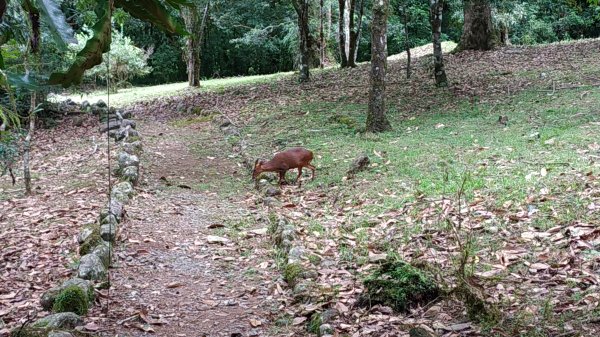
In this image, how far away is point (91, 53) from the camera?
175 centimetres

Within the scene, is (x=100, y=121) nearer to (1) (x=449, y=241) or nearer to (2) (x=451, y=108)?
(2) (x=451, y=108)

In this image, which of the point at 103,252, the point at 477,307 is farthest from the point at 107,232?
the point at 477,307

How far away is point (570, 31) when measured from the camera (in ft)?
78.4

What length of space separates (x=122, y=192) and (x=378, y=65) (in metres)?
4.31

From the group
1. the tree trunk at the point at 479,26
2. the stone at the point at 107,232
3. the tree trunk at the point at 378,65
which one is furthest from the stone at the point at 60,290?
the tree trunk at the point at 479,26

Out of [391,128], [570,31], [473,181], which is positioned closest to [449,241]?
[473,181]

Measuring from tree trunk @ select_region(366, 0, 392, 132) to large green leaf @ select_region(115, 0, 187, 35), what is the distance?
282 inches

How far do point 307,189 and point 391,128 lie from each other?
8.88 ft

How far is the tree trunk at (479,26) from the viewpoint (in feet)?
53.0

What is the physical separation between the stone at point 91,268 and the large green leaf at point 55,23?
3149 mm

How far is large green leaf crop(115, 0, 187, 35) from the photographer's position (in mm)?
1996

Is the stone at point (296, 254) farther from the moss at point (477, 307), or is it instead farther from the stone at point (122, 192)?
the stone at point (122, 192)

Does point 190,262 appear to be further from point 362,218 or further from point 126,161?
point 126,161

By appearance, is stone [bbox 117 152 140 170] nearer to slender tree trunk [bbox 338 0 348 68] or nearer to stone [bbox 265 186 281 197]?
stone [bbox 265 186 281 197]
